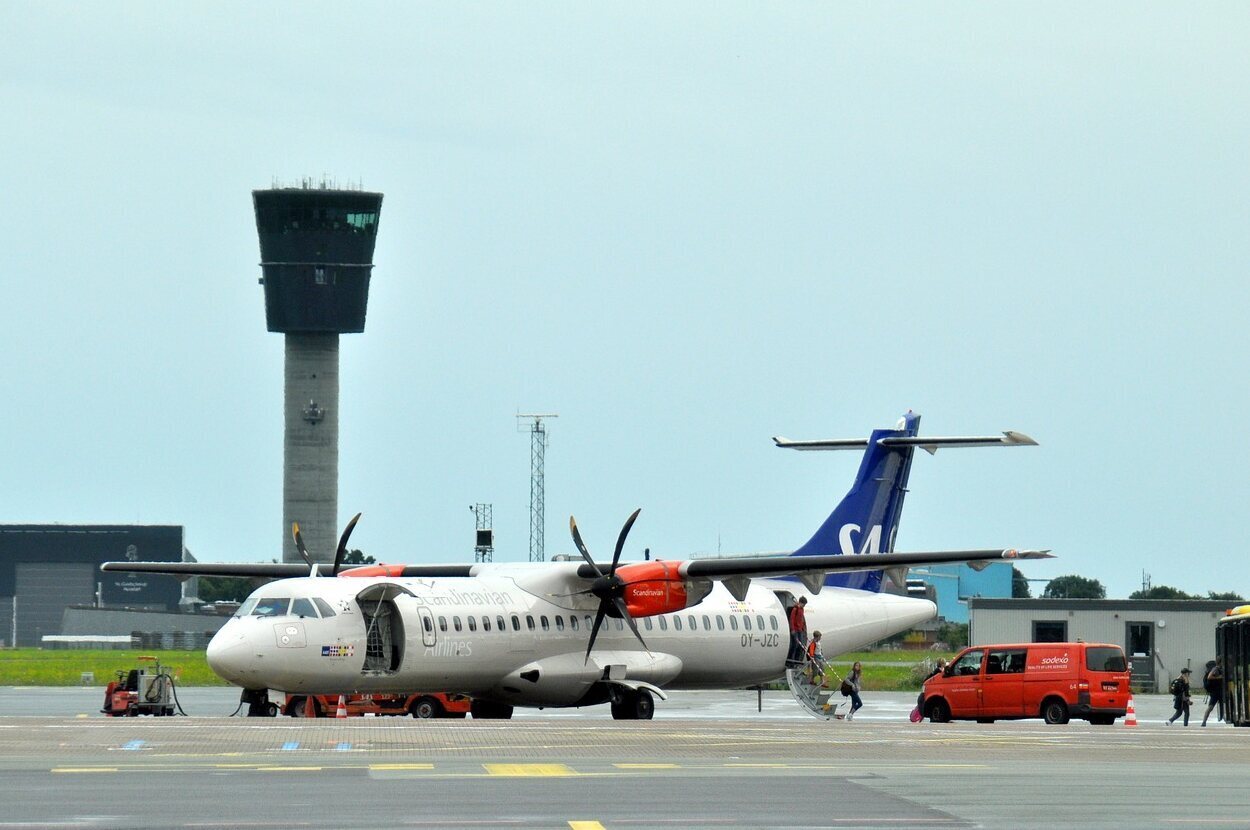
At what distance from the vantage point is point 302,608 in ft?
92.1


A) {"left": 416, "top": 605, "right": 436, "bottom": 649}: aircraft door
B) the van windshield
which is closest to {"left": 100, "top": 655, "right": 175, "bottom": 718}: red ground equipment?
{"left": 416, "top": 605, "right": 436, "bottom": 649}: aircraft door

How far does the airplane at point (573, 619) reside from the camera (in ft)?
92.6

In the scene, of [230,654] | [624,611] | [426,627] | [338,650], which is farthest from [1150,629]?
[230,654]

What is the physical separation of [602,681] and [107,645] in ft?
311

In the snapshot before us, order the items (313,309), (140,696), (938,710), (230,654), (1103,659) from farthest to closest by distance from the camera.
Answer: (313,309)
(938,710)
(1103,659)
(140,696)
(230,654)

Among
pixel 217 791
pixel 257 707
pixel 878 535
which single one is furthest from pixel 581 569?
pixel 217 791

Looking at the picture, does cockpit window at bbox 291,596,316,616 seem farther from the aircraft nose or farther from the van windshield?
the van windshield

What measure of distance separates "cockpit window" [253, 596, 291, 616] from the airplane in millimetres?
25

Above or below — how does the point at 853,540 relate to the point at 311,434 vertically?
below

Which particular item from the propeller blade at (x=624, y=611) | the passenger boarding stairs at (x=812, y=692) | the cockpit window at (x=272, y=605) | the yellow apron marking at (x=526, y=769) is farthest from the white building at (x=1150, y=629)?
the yellow apron marking at (x=526, y=769)

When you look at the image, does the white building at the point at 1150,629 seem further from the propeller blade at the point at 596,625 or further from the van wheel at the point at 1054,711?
the propeller blade at the point at 596,625

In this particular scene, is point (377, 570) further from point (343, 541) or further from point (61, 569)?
point (61, 569)

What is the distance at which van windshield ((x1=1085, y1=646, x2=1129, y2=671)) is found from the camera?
3266 cm

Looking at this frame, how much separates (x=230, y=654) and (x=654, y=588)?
759 centimetres
